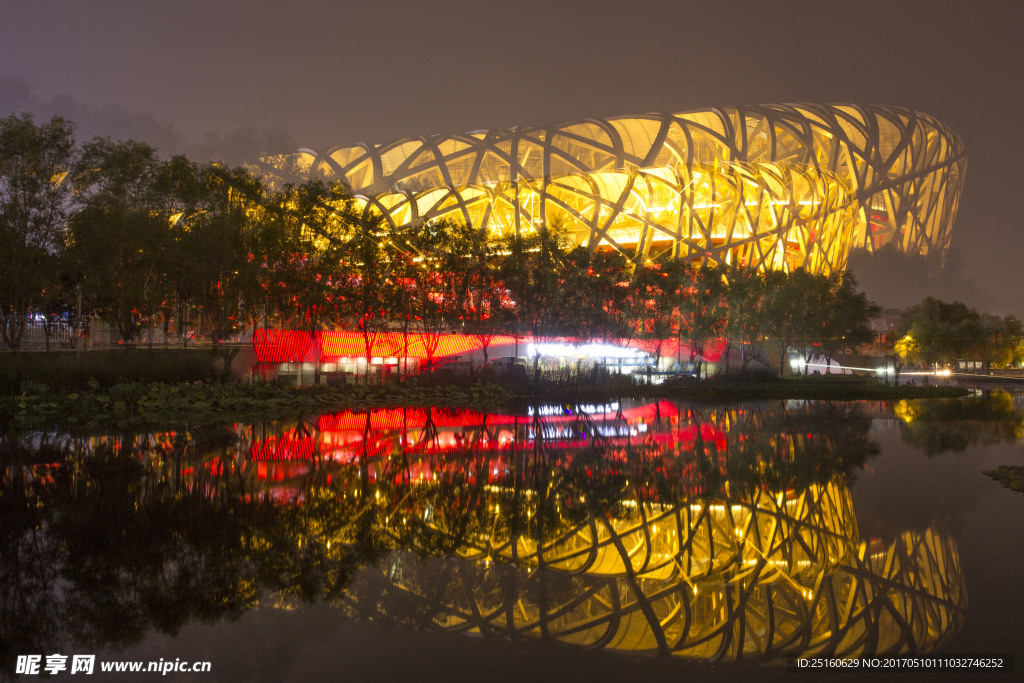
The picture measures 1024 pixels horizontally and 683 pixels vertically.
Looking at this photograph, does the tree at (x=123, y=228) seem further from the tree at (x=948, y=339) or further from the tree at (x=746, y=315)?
the tree at (x=948, y=339)

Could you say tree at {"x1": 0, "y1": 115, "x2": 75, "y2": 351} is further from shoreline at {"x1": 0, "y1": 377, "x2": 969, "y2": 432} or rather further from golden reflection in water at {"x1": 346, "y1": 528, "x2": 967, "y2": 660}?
golden reflection in water at {"x1": 346, "y1": 528, "x2": 967, "y2": 660}

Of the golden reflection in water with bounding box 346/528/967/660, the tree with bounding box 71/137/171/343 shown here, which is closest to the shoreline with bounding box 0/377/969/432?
the tree with bounding box 71/137/171/343

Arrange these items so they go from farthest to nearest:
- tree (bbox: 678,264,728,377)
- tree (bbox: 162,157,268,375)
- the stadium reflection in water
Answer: tree (bbox: 678,264,728,377), tree (bbox: 162,157,268,375), the stadium reflection in water

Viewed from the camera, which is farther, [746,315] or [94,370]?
[746,315]

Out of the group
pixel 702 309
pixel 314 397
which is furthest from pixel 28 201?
pixel 702 309

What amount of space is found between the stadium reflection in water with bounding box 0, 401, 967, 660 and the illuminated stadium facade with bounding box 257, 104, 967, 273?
38786mm

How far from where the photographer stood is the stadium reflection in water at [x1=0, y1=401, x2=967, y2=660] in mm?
4676

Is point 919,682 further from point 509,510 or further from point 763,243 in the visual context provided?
point 763,243

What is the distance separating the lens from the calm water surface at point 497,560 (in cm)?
431

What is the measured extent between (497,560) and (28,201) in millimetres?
22949

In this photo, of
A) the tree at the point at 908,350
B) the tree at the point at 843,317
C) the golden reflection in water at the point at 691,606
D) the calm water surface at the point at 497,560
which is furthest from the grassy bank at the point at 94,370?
the tree at the point at 908,350

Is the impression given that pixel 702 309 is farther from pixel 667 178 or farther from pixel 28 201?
→ pixel 28 201

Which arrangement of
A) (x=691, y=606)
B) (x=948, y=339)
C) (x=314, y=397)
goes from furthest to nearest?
1. (x=948, y=339)
2. (x=314, y=397)
3. (x=691, y=606)

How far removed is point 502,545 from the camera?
20.5ft
